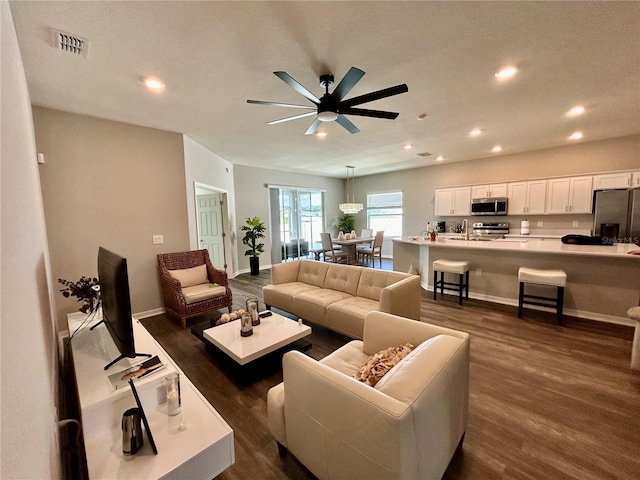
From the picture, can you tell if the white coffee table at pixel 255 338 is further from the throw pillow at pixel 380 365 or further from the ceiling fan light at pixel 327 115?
the ceiling fan light at pixel 327 115

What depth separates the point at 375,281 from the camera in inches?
125

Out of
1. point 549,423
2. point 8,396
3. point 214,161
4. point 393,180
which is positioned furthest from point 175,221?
point 393,180

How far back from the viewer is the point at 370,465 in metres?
1.05

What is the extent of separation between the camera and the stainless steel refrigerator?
4555 millimetres

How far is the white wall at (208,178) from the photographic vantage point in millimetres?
4301

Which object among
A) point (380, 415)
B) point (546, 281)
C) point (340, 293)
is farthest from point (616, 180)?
point (380, 415)

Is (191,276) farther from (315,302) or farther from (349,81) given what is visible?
(349,81)

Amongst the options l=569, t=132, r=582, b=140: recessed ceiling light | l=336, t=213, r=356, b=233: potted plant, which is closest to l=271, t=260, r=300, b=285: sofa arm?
l=336, t=213, r=356, b=233: potted plant

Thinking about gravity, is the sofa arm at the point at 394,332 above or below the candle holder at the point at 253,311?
above

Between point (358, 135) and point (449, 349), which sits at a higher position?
point (358, 135)

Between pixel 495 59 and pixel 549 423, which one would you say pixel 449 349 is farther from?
pixel 495 59

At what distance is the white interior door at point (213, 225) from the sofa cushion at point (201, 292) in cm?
223

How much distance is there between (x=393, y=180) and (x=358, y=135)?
4.12m

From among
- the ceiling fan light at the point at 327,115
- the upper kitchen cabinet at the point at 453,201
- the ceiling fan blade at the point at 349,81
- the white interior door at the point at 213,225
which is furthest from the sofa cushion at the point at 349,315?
the upper kitchen cabinet at the point at 453,201
